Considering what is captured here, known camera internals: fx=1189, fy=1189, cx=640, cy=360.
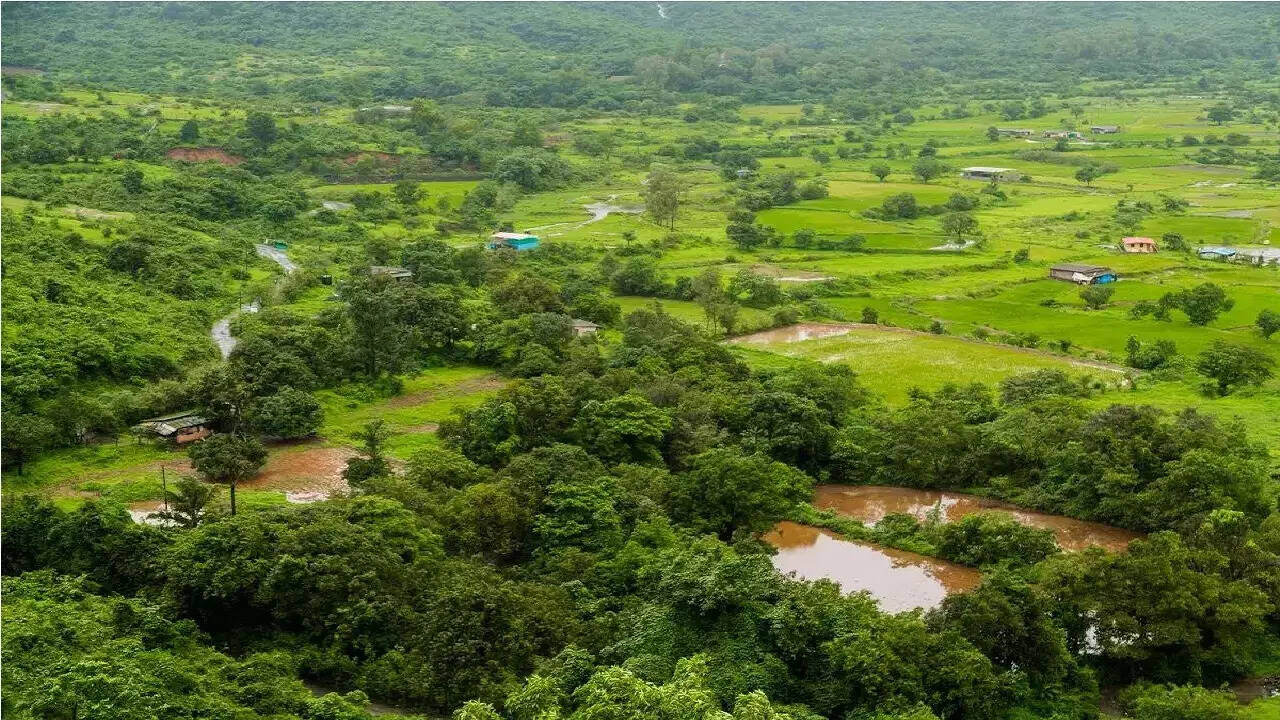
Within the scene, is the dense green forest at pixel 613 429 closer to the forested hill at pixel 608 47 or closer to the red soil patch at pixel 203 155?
the red soil patch at pixel 203 155

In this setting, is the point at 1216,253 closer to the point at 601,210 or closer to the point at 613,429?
the point at 601,210

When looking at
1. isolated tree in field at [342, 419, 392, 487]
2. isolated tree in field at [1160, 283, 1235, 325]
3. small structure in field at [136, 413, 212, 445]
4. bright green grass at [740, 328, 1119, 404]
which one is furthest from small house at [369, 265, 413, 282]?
isolated tree in field at [1160, 283, 1235, 325]

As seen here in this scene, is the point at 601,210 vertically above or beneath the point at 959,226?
beneath

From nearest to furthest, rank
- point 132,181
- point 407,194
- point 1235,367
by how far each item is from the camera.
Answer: point 1235,367
point 132,181
point 407,194

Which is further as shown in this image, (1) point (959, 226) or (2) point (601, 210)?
(2) point (601, 210)

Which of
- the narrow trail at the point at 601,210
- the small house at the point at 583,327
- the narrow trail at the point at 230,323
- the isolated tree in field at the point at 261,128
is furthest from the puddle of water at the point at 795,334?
the isolated tree in field at the point at 261,128

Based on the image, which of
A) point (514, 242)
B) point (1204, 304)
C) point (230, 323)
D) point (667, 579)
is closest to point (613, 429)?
point (667, 579)

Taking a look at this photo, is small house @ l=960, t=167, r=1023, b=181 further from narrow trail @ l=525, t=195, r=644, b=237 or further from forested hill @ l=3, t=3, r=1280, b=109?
forested hill @ l=3, t=3, r=1280, b=109
